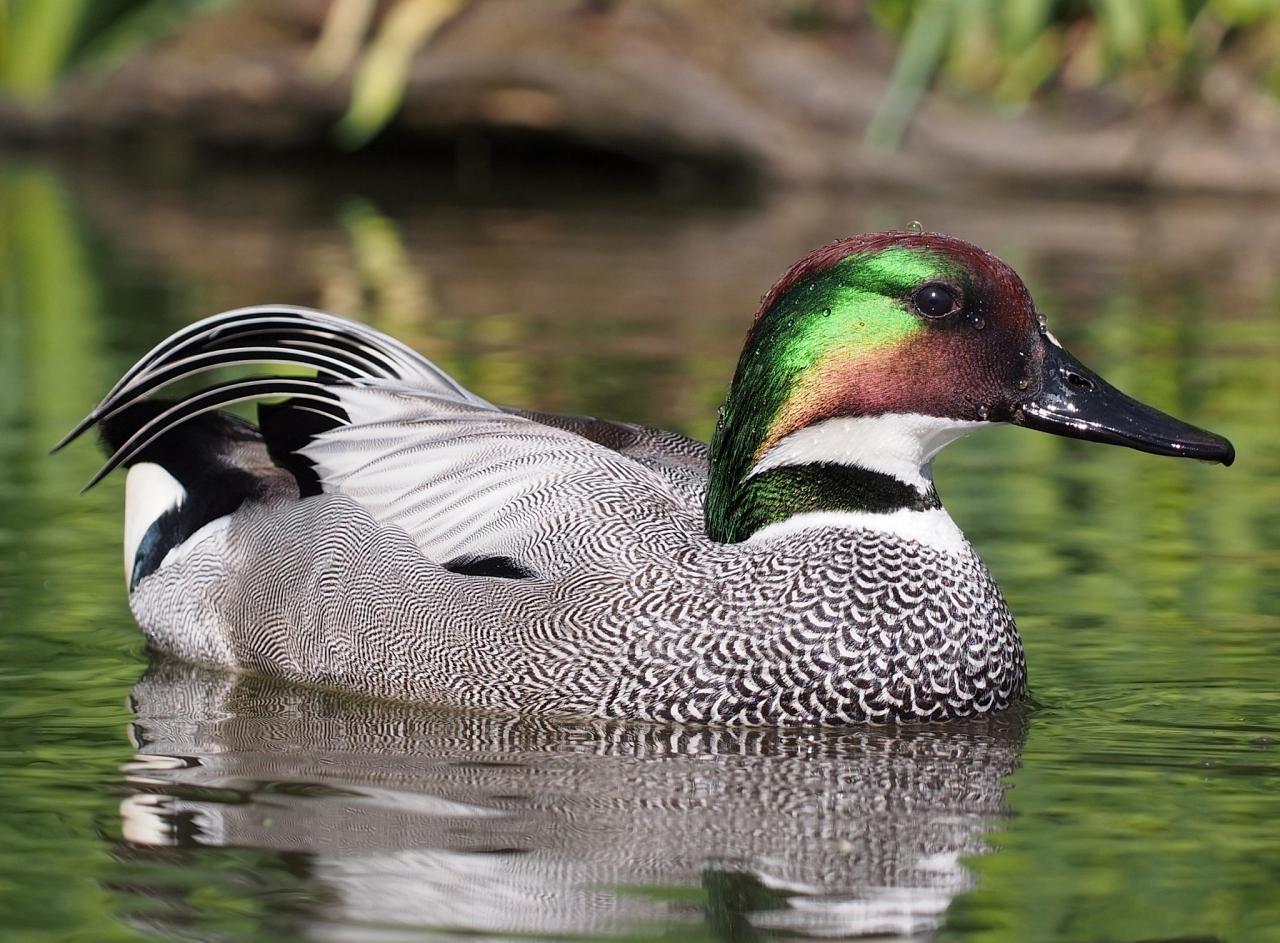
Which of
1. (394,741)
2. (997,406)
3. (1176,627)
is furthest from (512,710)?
(1176,627)

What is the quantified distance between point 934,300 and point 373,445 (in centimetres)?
143

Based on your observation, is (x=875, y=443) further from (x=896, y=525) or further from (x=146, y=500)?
(x=146, y=500)

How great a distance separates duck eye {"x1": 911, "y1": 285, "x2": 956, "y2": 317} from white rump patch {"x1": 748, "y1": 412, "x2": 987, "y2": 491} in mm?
235

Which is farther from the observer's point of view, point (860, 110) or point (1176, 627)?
point (860, 110)

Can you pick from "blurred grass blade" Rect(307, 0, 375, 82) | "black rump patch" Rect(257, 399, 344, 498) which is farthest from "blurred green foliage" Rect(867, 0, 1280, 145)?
"black rump patch" Rect(257, 399, 344, 498)

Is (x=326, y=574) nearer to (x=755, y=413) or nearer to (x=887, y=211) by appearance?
(x=755, y=413)

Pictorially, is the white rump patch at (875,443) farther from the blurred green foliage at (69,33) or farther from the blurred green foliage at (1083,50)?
the blurred green foliage at (69,33)

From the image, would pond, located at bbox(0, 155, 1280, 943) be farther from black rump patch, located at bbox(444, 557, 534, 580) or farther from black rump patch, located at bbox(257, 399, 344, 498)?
black rump patch, located at bbox(257, 399, 344, 498)

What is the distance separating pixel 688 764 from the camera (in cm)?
511

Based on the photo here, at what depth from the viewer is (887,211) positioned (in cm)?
1554

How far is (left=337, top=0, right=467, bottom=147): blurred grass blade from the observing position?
17.2 metres

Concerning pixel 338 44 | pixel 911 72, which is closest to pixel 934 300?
pixel 911 72

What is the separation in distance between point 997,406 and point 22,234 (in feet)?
34.9

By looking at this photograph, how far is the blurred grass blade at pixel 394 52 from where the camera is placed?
675 inches
